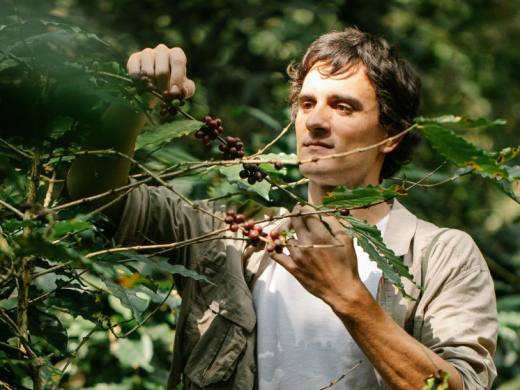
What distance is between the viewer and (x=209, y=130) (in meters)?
1.04

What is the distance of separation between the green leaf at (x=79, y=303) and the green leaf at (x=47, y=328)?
0.04m

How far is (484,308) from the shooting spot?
1215mm

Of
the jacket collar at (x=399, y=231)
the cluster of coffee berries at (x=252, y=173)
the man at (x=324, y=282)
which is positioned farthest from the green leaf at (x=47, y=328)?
the jacket collar at (x=399, y=231)

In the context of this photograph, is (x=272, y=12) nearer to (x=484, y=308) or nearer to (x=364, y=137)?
(x=364, y=137)

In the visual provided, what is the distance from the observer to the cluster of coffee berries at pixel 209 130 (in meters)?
1.03

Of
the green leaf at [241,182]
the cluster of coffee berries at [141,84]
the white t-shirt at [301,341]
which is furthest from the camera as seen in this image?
the white t-shirt at [301,341]

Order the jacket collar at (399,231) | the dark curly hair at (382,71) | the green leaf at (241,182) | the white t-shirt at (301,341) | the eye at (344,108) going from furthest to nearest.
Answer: the dark curly hair at (382,71), the eye at (344,108), the jacket collar at (399,231), the white t-shirt at (301,341), the green leaf at (241,182)

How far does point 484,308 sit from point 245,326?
610mm

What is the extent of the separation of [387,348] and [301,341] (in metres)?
0.32

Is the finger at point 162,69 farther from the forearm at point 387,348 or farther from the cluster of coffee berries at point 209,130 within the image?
the forearm at point 387,348

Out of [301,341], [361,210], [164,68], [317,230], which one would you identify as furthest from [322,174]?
[164,68]

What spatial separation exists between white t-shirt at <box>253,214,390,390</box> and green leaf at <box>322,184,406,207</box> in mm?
525

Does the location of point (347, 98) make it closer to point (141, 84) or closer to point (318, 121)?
point (318, 121)

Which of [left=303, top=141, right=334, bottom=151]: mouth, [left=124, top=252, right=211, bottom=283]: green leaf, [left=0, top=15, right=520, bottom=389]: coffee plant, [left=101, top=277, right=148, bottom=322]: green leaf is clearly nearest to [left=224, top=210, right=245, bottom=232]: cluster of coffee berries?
[left=0, top=15, right=520, bottom=389]: coffee plant
